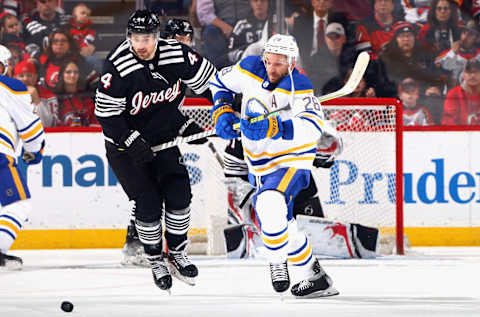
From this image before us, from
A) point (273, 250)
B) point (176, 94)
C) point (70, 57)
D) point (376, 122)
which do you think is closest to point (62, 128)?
point (70, 57)

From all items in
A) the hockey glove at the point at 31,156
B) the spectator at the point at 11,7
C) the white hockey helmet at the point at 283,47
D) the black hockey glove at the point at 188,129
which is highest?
the spectator at the point at 11,7

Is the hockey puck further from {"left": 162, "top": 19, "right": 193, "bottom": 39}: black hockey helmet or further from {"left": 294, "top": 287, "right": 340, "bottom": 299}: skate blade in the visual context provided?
{"left": 162, "top": 19, "right": 193, "bottom": 39}: black hockey helmet

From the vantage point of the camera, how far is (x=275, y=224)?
3664 millimetres

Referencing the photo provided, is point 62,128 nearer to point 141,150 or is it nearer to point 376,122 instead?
point 376,122

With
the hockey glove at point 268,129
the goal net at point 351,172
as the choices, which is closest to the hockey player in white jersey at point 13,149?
the goal net at point 351,172

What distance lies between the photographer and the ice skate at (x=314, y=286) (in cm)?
385

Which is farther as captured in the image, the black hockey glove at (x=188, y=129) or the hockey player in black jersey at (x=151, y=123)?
the black hockey glove at (x=188, y=129)

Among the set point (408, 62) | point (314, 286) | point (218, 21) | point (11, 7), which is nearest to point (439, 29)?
point (408, 62)

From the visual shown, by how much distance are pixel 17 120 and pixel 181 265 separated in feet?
5.27

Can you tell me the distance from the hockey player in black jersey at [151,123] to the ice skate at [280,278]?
374 mm

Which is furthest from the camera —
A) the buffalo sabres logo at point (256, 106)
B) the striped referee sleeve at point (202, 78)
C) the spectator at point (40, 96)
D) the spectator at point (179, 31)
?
the spectator at point (40, 96)

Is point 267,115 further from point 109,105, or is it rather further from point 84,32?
point 84,32

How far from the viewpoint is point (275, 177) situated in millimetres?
3764

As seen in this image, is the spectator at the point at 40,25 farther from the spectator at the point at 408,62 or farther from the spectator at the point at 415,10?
the spectator at the point at 415,10
